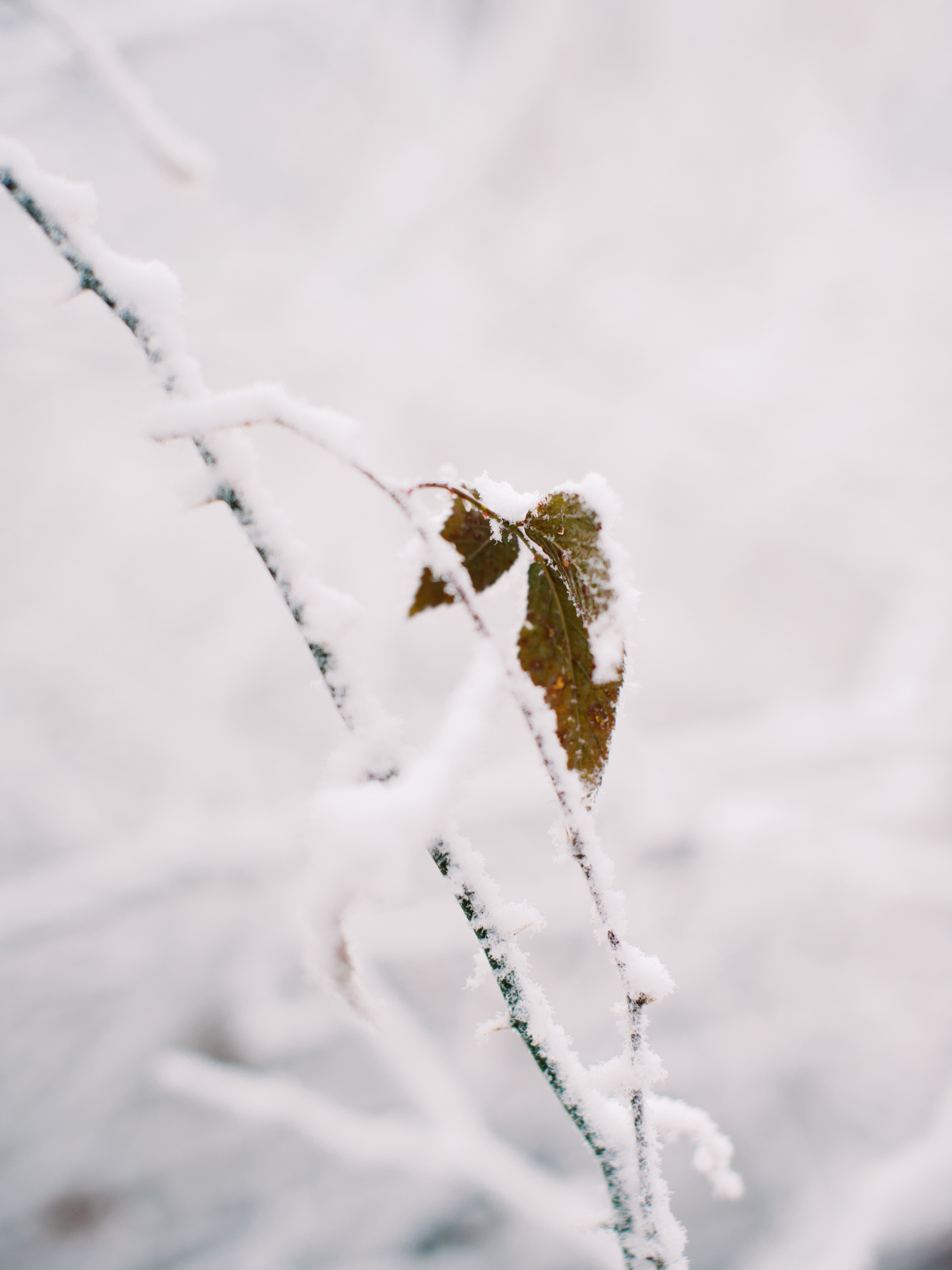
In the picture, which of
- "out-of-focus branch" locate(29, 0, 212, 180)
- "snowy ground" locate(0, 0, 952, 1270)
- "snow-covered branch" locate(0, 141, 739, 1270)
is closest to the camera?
"snow-covered branch" locate(0, 141, 739, 1270)

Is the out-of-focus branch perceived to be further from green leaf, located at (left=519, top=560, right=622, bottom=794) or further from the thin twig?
green leaf, located at (left=519, top=560, right=622, bottom=794)

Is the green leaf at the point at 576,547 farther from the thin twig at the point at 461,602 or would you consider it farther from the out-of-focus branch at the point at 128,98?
the out-of-focus branch at the point at 128,98

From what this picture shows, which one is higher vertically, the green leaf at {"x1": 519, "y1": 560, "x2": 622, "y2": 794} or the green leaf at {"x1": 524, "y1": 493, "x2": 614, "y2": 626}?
the green leaf at {"x1": 524, "y1": 493, "x2": 614, "y2": 626}

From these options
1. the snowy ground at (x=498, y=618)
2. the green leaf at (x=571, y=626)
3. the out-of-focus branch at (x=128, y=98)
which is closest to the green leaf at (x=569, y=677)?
the green leaf at (x=571, y=626)

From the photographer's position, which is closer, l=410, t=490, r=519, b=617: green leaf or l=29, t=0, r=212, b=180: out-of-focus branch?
l=410, t=490, r=519, b=617: green leaf

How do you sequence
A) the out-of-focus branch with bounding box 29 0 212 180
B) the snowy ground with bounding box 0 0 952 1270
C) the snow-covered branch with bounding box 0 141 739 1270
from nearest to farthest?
the snow-covered branch with bounding box 0 141 739 1270 → the out-of-focus branch with bounding box 29 0 212 180 → the snowy ground with bounding box 0 0 952 1270

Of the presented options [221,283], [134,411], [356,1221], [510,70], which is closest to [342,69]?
[510,70]

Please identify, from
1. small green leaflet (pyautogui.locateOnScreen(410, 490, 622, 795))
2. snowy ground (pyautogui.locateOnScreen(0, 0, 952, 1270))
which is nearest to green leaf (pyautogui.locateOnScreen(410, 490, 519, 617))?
small green leaflet (pyautogui.locateOnScreen(410, 490, 622, 795))

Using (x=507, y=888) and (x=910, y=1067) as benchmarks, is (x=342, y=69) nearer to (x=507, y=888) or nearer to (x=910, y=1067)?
(x=507, y=888)
